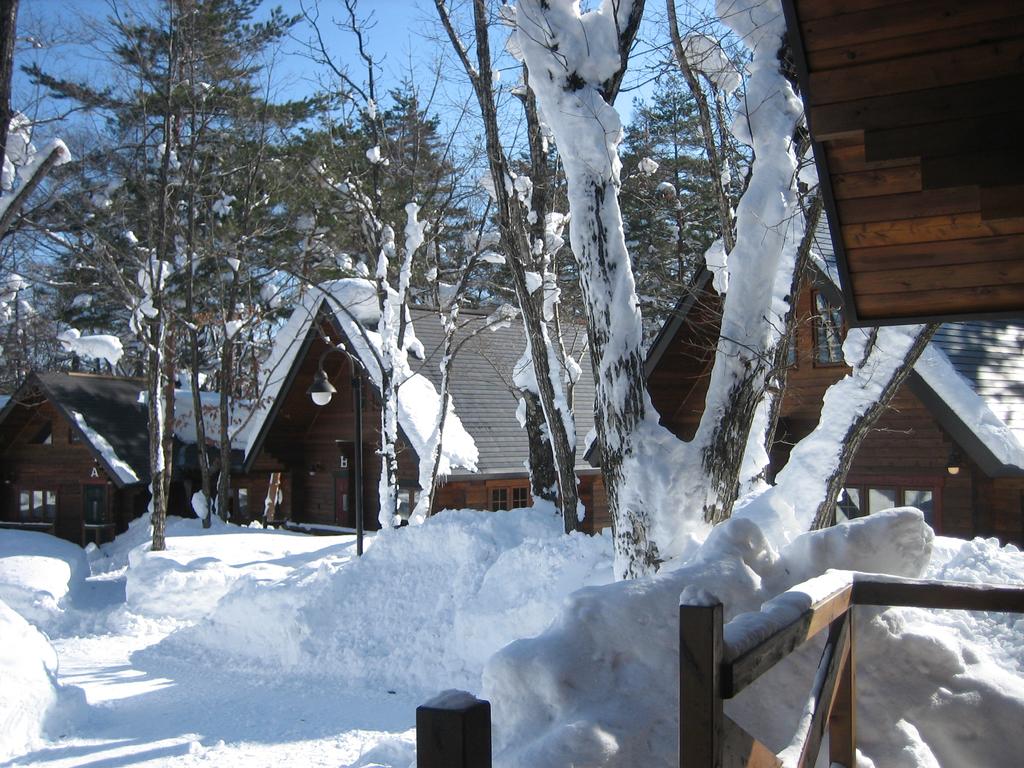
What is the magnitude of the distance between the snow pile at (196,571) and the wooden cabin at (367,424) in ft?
6.91

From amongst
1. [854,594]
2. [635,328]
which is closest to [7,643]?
[635,328]

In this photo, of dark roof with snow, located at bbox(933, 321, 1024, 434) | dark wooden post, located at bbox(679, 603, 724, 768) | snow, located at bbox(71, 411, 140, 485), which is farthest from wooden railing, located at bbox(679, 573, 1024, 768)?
snow, located at bbox(71, 411, 140, 485)

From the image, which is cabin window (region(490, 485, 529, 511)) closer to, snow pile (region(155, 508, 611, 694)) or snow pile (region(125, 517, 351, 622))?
snow pile (region(125, 517, 351, 622))

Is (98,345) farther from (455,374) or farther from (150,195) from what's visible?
(455,374)

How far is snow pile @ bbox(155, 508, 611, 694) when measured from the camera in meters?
11.6

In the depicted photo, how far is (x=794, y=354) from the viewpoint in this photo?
15.6 metres

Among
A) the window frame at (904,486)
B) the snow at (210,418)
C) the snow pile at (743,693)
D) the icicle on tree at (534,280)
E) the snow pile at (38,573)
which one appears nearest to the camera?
the snow pile at (743,693)

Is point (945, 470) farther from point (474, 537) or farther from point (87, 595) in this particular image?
→ point (87, 595)

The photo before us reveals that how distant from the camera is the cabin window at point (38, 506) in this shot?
79.3ft

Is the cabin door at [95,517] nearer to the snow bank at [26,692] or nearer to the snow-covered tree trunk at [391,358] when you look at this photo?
the snow-covered tree trunk at [391,358]

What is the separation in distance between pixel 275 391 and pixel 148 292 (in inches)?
154

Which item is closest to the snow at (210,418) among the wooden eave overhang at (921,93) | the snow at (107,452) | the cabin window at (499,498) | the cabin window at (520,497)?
the snow at (107,452)

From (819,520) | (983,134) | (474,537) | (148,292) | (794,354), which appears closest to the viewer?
(983,134)

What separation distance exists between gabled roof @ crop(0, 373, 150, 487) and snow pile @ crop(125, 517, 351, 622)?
5412 millimetres
